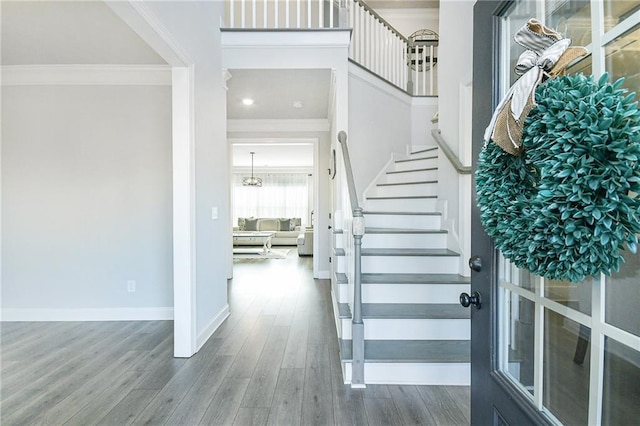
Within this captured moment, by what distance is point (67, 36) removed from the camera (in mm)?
2494

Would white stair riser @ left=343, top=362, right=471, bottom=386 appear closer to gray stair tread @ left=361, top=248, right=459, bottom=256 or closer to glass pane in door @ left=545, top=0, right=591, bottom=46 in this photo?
gray stair tread @ left=361, top=248, right=459, bottom=256

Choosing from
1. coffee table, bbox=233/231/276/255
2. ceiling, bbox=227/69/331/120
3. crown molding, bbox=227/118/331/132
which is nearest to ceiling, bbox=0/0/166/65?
ceiling, bbox=227/69/331/120

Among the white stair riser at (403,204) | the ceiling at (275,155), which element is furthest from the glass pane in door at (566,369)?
the ceiling at (275,155)

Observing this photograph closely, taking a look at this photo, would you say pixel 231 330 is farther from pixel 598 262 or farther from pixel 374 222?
pixel 598 262

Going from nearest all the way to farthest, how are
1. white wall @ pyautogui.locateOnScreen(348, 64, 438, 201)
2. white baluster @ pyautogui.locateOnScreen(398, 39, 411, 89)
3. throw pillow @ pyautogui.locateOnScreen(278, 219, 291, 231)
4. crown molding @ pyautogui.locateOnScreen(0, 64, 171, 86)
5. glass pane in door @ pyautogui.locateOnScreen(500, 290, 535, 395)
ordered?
glass pane in door @ pyautogui.locateOnScreen(500, 290, 535, 395) < crown molding @ pyautogui.locateOnScreen(0, 64, 171, 86) < white wall @ pyautogui.locateOnScreen(348, 64, 438, 201) < white baluster @ pyautogui.locateOnScreen(398, 39, 411, 89) < throw pillow @ pyautogui.locateOnScreen(278, 219, 291, 231)

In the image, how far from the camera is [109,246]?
311cm

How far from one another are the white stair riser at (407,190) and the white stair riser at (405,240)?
0.62 m

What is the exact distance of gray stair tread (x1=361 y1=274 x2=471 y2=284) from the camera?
2379mm

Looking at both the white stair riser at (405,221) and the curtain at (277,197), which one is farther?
the curtain at (277,197)

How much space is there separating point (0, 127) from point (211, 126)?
2.22 meters

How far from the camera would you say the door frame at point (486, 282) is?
34.1 inches

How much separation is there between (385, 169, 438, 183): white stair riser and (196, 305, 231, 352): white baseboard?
2537 millimetres

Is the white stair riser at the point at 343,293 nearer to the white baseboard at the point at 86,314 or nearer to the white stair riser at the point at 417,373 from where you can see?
the white stair riser at the point at 417,373

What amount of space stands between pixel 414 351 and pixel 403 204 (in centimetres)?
172
